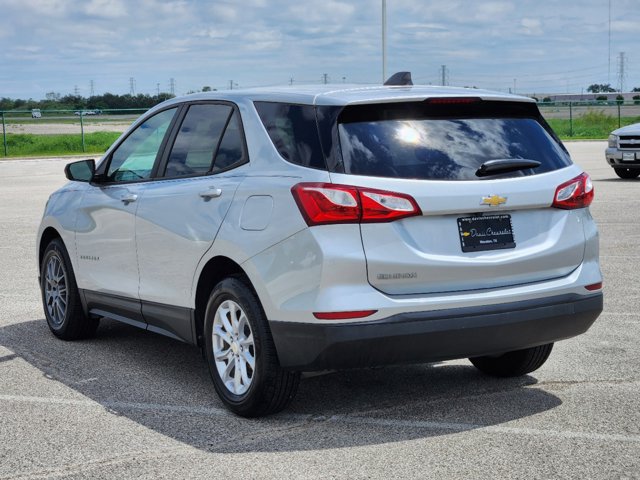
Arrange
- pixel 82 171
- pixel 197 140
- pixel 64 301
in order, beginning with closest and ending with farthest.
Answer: pixel 197 140 → pixel 82 171 → pixel 64 301

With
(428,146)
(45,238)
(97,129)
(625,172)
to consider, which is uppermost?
(428,146)

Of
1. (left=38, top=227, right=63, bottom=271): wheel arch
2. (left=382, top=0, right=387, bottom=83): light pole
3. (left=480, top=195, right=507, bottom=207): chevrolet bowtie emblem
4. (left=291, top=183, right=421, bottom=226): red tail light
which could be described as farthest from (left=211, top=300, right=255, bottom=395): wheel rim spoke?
(left=382, top=0, right=387, bottom=83): light pole

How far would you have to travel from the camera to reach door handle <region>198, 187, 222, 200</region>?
5953 millimetres

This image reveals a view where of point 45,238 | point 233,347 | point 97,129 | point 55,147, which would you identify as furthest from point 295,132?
point 97,129

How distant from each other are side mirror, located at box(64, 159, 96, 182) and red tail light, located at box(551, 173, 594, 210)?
11.4 ft

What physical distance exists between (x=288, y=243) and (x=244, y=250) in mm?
384

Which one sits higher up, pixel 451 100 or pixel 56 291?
pixel 451 100

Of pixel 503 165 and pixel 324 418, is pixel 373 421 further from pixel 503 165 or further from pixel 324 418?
pixel 503 165

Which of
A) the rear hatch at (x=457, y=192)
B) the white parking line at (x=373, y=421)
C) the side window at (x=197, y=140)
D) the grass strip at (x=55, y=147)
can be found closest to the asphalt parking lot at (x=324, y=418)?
the white parking line at (x=373, y=421)

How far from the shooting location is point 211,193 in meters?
6.00

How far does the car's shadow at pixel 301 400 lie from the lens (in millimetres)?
A: 5441

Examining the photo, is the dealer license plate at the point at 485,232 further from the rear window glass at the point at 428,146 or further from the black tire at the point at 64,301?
the black tire at the point at 64,301

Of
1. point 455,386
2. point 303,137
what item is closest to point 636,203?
point 455,386

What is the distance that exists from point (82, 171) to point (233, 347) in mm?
2515
